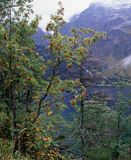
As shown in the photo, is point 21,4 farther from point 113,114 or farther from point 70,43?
point 113,114

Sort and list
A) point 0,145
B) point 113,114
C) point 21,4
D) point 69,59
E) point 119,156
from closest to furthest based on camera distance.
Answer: point 0,145 → point 69,59 → point 21,4 → point 113,114 → point 119,156

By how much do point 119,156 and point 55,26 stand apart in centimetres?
4047

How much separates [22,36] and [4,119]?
5.38m

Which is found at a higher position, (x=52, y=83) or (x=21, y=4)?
(x=21, y=4)

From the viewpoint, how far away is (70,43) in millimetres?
18188

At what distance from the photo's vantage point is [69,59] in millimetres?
A: 18016

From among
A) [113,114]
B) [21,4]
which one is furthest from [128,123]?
[21,4]

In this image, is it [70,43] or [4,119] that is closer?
[70,43]

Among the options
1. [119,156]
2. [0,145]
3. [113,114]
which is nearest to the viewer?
[0,145]

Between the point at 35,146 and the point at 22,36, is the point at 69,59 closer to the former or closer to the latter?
the point at 35,146

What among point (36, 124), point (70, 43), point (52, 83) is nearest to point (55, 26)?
point (70, 43)

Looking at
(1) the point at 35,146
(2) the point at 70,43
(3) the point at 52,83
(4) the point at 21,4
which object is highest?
(4) the point at 21,4

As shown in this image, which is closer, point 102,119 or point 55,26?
point 55,26

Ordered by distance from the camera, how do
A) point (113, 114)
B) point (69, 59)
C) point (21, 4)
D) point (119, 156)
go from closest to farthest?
point (69, 59) → point (21, 4) → point (113, 114) → point (119, 156)
